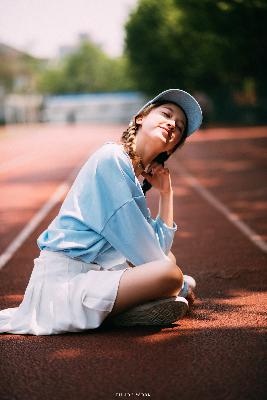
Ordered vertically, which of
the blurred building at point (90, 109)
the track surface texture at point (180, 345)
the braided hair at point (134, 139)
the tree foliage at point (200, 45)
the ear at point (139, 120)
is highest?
the tree foliage at point (200, 45)

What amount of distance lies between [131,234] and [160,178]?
0.71 m

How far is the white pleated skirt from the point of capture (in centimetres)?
391

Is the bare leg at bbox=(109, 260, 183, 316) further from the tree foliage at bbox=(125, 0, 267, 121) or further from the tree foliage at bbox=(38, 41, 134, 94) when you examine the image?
the tree foliage at bbox=(38, 41, 134, 94)

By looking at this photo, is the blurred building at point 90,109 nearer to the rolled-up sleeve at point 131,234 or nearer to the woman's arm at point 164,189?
the woman's arm at point 164,189

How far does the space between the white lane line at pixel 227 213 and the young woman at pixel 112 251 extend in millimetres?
3206

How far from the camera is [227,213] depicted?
9758mm

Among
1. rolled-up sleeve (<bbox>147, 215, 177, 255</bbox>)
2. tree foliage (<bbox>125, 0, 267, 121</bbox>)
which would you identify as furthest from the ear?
tree foliage (<bbox>125, 0, 267, 121</bbox>)

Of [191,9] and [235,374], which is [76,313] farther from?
[191,9]

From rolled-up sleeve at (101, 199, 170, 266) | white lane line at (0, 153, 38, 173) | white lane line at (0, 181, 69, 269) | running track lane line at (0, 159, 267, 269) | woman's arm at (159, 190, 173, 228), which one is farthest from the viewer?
white lane line at (0, 153, 38, 173)

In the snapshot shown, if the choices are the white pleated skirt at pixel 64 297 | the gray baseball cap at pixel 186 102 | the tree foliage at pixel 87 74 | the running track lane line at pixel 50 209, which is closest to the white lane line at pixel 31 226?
the running track lane line at pixel 50 209

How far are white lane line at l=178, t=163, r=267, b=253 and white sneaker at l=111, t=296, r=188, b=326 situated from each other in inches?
119

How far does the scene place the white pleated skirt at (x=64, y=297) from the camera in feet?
12.8

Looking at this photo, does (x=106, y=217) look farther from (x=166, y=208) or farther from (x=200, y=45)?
(x=200, y=45)

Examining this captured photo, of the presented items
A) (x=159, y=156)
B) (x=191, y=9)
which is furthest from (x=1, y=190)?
(x=191, y=9)
